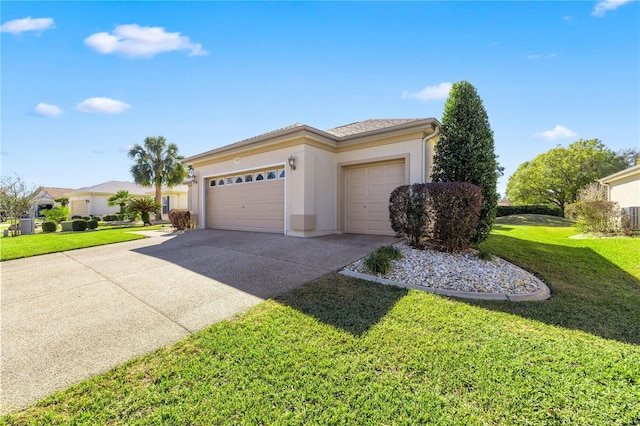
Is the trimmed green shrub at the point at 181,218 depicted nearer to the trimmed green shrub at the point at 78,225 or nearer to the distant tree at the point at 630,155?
the trimmed green shrub at the point at 78,225

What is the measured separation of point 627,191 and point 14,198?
115ft

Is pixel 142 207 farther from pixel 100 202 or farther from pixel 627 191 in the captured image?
pixel 627 191

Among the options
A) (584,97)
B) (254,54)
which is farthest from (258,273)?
(584,97)

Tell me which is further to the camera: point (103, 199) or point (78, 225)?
point (103, 199)

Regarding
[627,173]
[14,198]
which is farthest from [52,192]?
[627,173]

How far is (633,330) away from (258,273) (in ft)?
18.4

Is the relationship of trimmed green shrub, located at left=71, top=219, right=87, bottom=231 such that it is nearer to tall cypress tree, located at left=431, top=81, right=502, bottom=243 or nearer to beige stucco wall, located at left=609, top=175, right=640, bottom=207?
tall cypress tree, located at left=431, top=81, right=502, bottom=243

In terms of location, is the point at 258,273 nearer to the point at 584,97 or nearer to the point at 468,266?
the point at 468,266

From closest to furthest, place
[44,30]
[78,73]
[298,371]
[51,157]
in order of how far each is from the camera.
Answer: [298,371], [44,30], [78,73], [51,157]

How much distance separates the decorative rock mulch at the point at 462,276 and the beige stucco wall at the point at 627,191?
48.1ft

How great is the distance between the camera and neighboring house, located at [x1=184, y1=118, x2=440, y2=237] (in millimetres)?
8477

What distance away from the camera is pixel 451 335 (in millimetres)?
3111

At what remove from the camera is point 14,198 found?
15.5 meters

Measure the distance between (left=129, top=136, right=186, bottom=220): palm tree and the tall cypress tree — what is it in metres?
22.6
